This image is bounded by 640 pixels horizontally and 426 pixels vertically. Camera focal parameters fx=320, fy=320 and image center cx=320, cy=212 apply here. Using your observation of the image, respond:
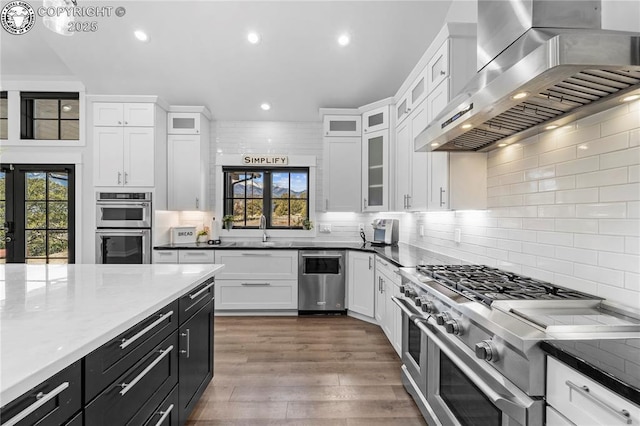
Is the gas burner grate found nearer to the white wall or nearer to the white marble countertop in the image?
the white wall

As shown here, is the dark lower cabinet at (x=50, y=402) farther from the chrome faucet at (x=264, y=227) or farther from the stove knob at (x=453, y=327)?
the chrome faucet at (x=264, y=227)

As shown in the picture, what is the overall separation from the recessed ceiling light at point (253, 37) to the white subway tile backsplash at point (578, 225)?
3365 mm

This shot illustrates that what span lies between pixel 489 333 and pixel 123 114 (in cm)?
456

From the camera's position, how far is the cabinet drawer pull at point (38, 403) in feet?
2.55

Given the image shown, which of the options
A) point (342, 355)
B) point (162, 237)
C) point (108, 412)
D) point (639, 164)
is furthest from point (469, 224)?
point (162, 237)

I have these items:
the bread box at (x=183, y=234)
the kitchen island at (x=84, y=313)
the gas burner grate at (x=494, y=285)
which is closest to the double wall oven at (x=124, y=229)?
the bread box at (x=183, y=234)

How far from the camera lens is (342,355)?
118 inches

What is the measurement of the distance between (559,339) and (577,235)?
2.71ft

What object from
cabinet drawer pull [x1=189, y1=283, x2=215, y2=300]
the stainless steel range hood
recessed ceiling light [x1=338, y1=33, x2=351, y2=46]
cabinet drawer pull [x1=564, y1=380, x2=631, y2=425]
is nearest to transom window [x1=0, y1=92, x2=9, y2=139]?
cabinet drawer pull [x1=189, y1=283, x2=215, y2=300]

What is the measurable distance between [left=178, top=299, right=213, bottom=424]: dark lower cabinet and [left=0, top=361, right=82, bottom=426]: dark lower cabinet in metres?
0.83

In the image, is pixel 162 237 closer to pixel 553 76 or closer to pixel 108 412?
pixel 108 412

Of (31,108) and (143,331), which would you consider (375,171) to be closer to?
(143,331)

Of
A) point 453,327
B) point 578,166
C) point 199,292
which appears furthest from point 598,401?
point 199,292

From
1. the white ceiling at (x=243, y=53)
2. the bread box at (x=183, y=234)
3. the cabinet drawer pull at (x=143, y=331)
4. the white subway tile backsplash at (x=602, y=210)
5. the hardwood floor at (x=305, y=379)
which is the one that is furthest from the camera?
the bread box at (x=183, y=234)
